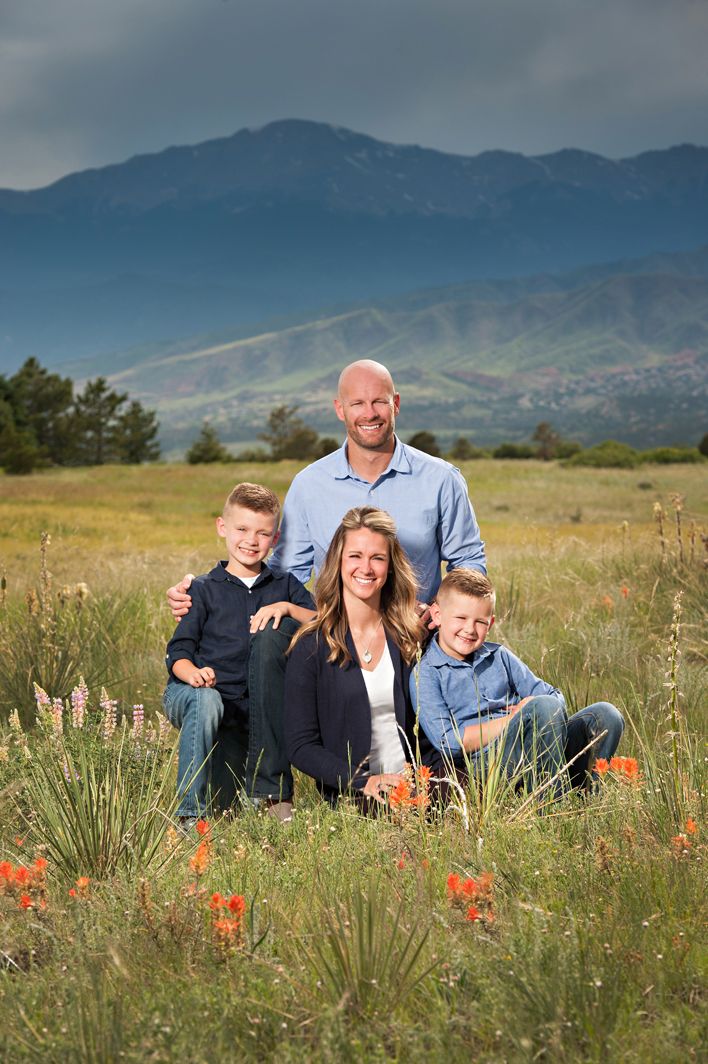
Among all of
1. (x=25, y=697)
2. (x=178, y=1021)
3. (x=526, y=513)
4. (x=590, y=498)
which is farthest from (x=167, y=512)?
(x=178, y=1021)

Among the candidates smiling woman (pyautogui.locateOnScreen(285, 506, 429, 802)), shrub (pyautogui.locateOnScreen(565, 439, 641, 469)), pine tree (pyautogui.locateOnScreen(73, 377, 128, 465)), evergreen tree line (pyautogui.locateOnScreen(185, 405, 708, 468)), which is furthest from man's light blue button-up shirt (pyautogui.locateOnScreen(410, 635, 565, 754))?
pine tree (pyautogui.locateOnScreen(73, 377, 128, 465))

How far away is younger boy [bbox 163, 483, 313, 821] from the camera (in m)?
4.55

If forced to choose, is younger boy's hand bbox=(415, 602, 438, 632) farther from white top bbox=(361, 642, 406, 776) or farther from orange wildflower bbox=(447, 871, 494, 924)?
orange wildflower bbox=(447, 871, 494, 924)

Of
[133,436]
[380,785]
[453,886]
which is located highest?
[133,436]

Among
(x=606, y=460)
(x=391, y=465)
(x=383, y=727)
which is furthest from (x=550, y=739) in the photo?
(x=606, y=460)

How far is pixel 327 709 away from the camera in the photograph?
444cm

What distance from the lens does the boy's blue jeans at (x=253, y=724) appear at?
14.8 ft

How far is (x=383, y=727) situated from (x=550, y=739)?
70cm

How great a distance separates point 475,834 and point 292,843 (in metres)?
0.72

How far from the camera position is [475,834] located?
3557 mm

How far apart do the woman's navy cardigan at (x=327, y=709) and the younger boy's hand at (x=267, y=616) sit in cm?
20

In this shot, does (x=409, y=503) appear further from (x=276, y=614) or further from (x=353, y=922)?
(x=353, y=922)

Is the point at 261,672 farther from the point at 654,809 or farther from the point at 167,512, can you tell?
the point at 167,512

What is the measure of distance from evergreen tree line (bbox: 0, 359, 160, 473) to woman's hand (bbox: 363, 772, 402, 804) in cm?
4357
